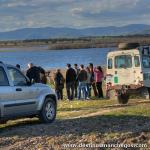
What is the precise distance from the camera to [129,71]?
24.0m

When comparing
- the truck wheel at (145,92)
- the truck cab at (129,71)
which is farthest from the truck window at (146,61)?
the truck wheel at (145,92)

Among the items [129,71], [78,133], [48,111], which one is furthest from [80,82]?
[78,133]

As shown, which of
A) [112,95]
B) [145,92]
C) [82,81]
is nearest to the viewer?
[145,92]

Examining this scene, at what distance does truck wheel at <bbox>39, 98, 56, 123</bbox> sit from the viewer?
15812mm

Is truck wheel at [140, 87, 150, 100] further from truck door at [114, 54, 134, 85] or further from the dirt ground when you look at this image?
the dirt ground

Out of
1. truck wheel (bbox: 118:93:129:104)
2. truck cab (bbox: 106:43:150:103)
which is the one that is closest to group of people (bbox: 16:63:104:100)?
truck cab (bbox: 106:43:150:103)

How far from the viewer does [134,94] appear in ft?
79.7

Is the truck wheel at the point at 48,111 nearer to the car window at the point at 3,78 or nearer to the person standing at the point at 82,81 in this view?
the car window at the point at 3,78

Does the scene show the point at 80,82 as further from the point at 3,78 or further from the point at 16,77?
the point at 3,78

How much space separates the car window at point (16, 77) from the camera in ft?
48.9

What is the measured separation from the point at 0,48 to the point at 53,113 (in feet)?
547

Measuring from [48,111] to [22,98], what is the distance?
51.8 inches

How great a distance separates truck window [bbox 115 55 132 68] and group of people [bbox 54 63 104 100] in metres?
2.43

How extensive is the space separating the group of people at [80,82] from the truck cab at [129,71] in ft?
7.19
